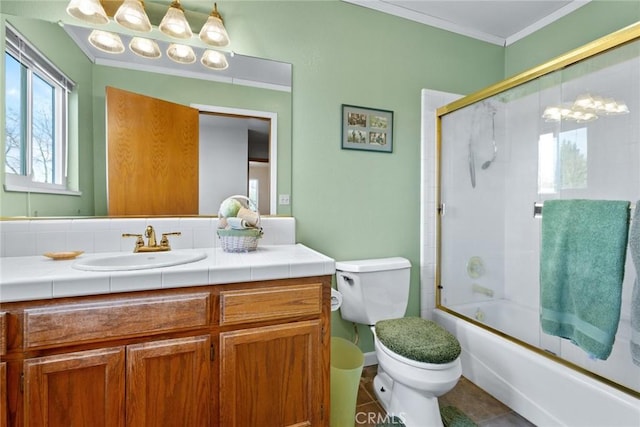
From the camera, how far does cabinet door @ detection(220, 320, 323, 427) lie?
1063 millimetres

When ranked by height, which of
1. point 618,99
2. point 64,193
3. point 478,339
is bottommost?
point 478,339

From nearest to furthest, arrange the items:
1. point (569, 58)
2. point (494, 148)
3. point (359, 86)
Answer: point (569, 58), point (359, 86), point (494, 148)

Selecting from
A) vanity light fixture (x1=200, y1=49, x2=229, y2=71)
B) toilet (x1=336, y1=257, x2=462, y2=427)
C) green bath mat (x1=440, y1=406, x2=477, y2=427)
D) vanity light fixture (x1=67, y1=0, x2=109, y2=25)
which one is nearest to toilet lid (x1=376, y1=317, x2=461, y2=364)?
toilet (x1=336, y1=257, x2=462, y2=427)

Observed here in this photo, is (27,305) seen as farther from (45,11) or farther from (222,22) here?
(222,22)

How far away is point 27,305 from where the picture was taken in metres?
0.86

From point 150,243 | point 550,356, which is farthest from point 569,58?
point 150,243

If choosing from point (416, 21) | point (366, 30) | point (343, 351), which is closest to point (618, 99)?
point (416, 21)

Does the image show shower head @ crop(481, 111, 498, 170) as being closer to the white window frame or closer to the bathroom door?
the bathroom door

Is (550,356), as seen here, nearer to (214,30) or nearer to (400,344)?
(400,344)

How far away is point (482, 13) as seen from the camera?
6.61 ft

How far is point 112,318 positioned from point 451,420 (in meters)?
1.62

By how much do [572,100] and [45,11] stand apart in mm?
2697

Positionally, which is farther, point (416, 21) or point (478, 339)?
point (416, 21)

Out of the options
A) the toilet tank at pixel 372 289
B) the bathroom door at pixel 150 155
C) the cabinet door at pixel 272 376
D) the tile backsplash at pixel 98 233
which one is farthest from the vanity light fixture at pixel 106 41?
the toilet tank at pixel 372 289
